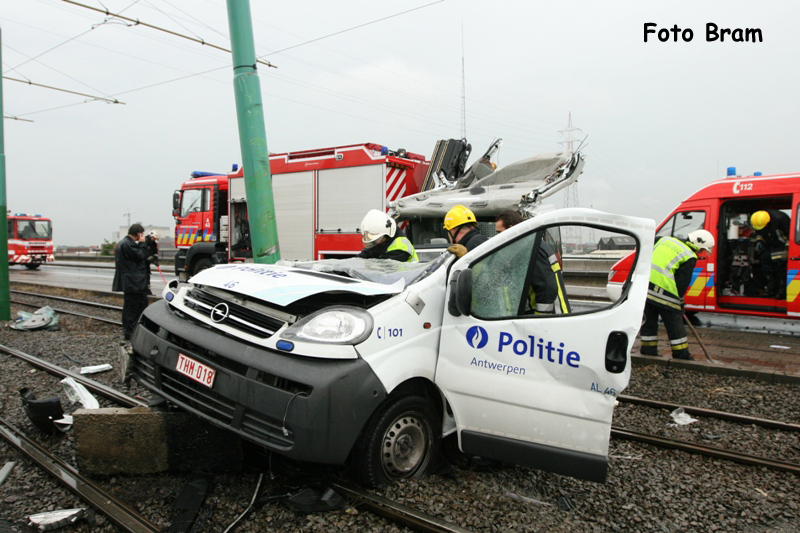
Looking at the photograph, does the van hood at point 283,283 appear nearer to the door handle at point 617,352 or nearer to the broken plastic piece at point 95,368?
the door handle at point 617,352

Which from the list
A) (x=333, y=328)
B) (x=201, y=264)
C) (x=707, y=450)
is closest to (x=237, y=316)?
(x=333, y=328)

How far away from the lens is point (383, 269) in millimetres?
3832

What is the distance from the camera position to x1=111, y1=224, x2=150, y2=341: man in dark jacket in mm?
7941

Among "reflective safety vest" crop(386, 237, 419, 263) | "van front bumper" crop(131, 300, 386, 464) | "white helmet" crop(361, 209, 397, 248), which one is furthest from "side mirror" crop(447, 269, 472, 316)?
"white helmet" crop(361, 209, 397, 248)

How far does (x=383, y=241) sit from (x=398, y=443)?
7.24 feet

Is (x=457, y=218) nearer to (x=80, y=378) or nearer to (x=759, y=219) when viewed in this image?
(x=80, y=378)

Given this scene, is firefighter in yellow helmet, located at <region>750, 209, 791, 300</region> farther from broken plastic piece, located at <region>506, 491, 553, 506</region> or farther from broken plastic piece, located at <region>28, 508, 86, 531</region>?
broken plastic piece, located at <region>28, 508, 86, 531</region>

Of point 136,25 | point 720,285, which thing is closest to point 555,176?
point 720,285

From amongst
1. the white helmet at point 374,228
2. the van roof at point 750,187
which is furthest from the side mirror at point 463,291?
the van roof at point 750,187

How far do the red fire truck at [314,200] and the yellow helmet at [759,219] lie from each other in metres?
5.84

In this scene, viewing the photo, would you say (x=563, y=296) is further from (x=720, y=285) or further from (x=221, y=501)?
(x=720, y=285)

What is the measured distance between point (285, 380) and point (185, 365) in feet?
2.52

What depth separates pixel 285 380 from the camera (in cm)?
284

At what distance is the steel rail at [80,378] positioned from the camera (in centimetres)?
496
